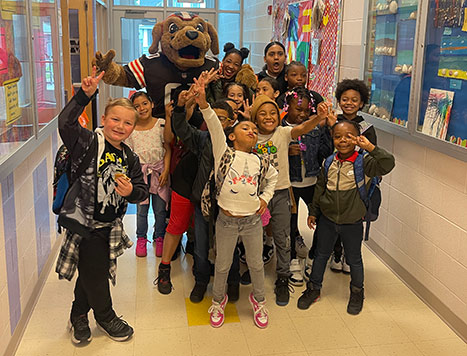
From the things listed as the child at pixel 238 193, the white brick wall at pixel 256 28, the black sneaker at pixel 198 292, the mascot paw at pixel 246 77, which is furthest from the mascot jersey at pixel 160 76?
the white brick wall at pixel 256 28

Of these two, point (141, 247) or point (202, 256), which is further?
point (141, 247)

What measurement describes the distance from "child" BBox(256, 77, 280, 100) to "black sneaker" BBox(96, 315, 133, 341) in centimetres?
153

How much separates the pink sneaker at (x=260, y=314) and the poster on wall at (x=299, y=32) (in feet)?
9.87

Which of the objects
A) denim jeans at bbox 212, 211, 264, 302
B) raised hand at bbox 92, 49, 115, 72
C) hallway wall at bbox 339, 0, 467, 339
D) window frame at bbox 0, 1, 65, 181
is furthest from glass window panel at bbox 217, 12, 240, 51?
denim jeans at bbox 212, 211, 264, 302

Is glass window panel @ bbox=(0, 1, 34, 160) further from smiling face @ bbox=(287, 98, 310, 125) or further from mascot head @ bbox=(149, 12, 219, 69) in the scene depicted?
smiling face @ bbox=(287, 98, 310, 125)

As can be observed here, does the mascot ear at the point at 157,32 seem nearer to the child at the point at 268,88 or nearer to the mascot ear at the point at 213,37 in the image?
the mascot ear at the point at 213,37

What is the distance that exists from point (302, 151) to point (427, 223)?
0.82m

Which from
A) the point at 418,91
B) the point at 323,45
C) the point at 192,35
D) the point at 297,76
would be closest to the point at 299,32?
the point at 323,45

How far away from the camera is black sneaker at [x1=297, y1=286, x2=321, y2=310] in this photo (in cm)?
279

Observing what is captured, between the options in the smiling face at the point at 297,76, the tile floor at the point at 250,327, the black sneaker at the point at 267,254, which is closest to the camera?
the tile floor at the point at 250,327

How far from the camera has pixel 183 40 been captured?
3.00 m

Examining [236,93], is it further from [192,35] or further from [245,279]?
[245,279]

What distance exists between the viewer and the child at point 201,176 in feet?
8.43

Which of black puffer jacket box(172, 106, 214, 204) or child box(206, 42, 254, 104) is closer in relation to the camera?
black puffer jacket box(172, 106, 214, 204)
